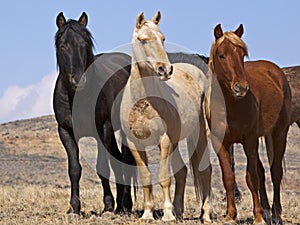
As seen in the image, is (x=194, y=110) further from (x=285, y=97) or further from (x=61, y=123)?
(x=61, y=123)

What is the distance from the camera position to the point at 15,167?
25.8 metres

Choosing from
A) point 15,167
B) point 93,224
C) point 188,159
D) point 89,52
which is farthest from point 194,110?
point 15,167

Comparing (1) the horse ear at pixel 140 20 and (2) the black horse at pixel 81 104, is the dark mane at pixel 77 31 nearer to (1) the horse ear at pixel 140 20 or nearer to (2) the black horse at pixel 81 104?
(2) the black horse at pixel 81 104

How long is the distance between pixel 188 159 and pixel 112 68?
1777 mm

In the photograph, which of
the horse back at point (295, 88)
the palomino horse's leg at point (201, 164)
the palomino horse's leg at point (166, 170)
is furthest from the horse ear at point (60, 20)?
the horse back at point (295, 88)

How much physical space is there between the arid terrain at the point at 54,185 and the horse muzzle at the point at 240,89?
6.16ft

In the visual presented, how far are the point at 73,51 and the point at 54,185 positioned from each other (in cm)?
1034

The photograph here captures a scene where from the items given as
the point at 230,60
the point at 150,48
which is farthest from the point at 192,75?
the point at 230,60

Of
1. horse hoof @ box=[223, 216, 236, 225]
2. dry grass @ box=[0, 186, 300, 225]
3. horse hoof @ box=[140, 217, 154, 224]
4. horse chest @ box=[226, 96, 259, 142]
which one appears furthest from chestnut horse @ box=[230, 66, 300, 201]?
horse chest @ box=[226, 96, 259, 142]

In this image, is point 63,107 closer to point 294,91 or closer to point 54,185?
point 294,91

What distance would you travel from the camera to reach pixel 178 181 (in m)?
9.18

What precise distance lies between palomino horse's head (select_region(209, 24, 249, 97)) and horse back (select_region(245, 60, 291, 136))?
571 mm

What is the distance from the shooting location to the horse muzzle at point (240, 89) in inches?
282

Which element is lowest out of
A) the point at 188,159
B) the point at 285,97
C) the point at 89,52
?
the point at 188,159
